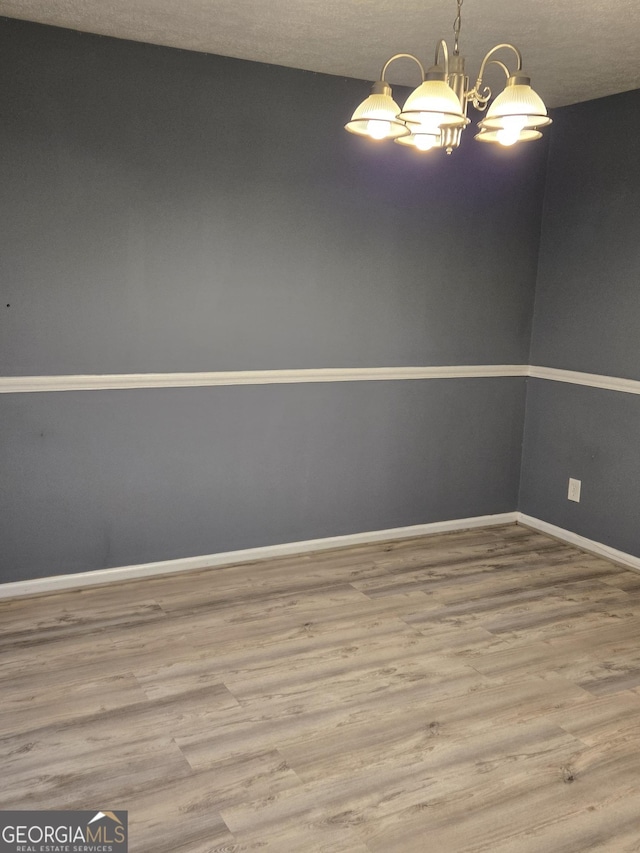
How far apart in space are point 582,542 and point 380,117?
2959 mm

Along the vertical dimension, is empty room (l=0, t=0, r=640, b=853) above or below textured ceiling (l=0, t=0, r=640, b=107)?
below

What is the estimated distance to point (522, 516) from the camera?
4797mm

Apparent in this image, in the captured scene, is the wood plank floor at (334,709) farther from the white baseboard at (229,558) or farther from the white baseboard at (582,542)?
the white baseboard at (582,542)

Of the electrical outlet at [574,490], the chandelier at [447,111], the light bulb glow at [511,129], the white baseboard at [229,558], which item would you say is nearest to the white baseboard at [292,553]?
the white baseboard at [229,558]

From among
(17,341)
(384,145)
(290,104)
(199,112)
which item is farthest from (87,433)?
(384,145)

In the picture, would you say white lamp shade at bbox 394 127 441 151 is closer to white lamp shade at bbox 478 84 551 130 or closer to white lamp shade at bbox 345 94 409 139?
white lamp shade at bbox 345 94 409 139

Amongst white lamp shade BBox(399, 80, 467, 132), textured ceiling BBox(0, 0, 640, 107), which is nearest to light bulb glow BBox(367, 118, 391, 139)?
white lamp shade BBox(399, 80, 467, 132)

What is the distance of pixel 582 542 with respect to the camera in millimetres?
4383

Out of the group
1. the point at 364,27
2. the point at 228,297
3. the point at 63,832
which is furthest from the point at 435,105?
the point at 63,832

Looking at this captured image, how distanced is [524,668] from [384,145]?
259 cm

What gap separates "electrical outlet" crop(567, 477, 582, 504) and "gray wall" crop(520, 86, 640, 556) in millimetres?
34

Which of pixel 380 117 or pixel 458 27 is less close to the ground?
pixel 458 27

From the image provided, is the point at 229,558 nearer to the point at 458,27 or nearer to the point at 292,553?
the point at 292,553

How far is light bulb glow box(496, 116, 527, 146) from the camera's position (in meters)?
2.13
